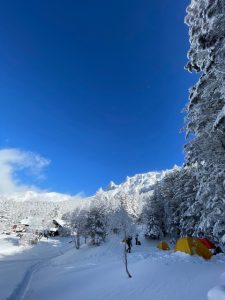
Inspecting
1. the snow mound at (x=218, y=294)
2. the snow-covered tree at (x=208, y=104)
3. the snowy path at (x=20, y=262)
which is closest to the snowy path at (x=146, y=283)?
the snowy path at (x=20, y=262)

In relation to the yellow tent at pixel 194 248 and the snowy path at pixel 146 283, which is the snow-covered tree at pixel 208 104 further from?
the yellow tent at pixel 194 248

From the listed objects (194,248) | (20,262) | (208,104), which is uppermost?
(208,104)

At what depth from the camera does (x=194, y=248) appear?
27062 mm

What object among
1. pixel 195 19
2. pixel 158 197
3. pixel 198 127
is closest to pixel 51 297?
pixel 198 127

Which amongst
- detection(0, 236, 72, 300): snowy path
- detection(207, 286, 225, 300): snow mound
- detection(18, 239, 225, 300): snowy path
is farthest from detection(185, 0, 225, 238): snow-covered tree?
detection(0, 236, 72, 300): snowy path

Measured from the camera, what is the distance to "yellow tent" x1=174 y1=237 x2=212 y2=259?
26.2 metres

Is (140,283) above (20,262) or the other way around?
the other way around

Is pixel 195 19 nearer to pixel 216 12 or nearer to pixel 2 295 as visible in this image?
pixel 216 12

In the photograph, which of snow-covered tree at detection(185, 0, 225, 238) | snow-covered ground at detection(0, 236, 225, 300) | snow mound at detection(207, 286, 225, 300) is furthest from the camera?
snow-covered ground at detection(0, 236, 225, 300)

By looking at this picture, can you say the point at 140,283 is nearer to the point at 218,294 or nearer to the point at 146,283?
the point at 146,283

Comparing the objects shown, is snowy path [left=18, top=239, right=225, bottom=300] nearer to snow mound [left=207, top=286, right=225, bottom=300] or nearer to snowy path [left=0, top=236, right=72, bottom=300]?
snowy path [left=0, top=236, right=72, bottom=300]

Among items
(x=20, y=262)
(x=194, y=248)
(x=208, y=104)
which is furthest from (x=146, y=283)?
(x=20, y=262)

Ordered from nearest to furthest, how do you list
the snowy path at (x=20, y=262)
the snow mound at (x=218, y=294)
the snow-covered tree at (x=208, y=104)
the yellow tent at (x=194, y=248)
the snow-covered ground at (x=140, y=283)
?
the snow mound at (x=218, y=294), the snow-covered tree at (x=208, y=104), the snow-covered ground at (x=140, y=283), the snowy path at (x=20, y=262), the yellow tent at (x=194, y=248)

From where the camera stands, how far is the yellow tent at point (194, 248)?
26219 mm
